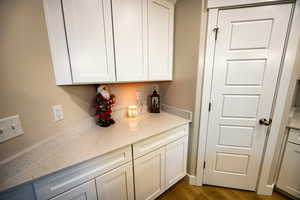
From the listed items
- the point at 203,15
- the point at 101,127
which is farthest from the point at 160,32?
the point at 101,127

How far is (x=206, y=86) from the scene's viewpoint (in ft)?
4.62

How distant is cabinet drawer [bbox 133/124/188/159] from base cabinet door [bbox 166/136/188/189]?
8 cm

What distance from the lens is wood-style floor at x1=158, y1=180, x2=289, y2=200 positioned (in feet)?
4.92

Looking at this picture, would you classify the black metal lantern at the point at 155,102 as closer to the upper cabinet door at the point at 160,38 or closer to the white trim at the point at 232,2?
the upper cabinet door at the point at 160,38

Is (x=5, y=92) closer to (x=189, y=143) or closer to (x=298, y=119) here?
(x=189, y=143)

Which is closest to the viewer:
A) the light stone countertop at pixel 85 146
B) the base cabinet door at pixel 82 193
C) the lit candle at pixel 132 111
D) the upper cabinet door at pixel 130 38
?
the light stone countertop at pixel 85 146

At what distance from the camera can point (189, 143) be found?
5.35 ft

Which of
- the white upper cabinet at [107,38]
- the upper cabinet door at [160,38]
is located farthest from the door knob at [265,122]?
the white upper cabinet at [107,38]

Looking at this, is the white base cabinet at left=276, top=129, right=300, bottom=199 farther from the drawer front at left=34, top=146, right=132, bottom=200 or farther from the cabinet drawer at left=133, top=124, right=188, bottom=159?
the drawer front at left=34, top=146, right=132, bottom=200

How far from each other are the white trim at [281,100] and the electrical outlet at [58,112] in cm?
210

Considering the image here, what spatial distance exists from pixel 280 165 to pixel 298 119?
61 centimetres

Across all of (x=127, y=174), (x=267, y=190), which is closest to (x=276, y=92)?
(x=267, y=190)

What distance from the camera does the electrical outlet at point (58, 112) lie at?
3.27ft

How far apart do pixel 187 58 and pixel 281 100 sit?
3.49 feet
